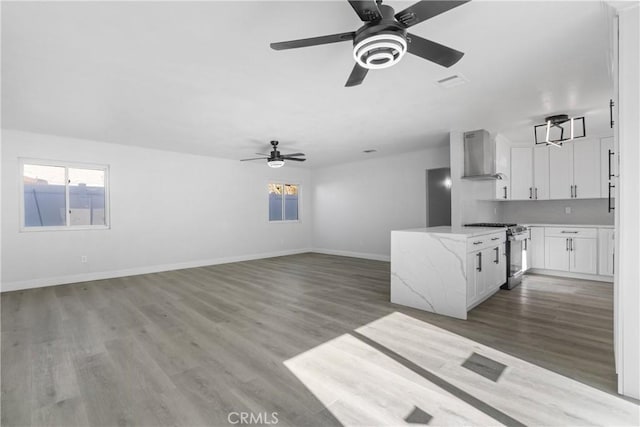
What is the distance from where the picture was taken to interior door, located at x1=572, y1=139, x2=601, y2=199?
526 cm

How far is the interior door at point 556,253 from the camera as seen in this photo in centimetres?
526

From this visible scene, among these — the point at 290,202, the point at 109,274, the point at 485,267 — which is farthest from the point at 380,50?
the point at 290,202

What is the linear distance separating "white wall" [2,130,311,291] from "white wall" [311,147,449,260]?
47.5 inches

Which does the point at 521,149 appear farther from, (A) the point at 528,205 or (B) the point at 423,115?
(B) the point at 423,115

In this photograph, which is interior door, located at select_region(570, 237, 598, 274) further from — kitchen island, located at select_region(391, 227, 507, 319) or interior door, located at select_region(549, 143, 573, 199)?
kitchen island, located at select_region(391, 227, 507, 319)

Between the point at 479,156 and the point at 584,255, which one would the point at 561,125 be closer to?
the point at 479,156


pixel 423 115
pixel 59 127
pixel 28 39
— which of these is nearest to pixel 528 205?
pixel 423 115

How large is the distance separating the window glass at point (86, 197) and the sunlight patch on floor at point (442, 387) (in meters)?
5.31

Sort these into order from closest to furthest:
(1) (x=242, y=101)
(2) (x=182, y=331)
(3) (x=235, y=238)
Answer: (2) (x=182, y=331) → (1) (x=242, y=101) → (3) (x=235, y=238)

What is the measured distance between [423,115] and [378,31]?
283 cm

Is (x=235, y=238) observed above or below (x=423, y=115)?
below

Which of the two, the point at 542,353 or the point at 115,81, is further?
the point at 115,81

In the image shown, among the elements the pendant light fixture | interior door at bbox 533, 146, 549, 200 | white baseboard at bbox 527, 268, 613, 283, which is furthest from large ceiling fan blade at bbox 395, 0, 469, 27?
white baseboard at bbox 527, 268, 613, 283

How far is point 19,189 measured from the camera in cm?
486
